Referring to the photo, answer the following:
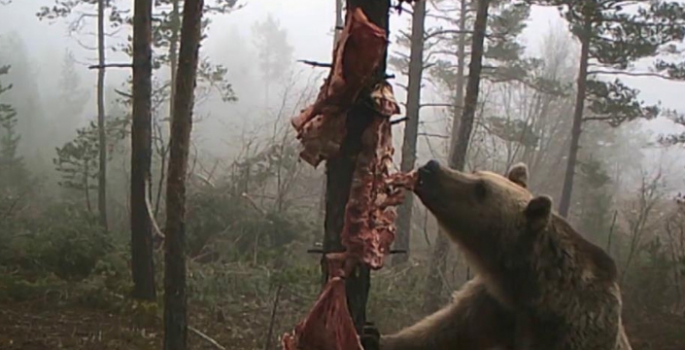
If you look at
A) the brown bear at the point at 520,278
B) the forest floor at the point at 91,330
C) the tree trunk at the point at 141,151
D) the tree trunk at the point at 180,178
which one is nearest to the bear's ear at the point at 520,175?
the brown bear at the point at 520,278

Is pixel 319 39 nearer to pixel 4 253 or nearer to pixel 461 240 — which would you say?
pixel 4 253

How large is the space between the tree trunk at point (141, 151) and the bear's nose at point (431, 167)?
7033 mm

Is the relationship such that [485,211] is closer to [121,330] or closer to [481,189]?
[481,189]

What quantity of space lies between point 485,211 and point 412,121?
1252 cm

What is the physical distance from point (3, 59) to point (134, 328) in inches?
1272

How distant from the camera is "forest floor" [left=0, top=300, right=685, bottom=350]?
26.0 feet

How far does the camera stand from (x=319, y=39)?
4178cm

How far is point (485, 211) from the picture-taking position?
342 centimetres

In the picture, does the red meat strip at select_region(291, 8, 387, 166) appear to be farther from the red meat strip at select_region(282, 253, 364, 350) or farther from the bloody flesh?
the red meat strip at select_region(282, 253, 364, 350)

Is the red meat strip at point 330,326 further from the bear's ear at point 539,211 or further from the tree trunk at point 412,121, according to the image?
the tree trunk at point 412,121

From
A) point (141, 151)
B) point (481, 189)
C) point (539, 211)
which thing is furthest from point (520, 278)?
point (141, 151)

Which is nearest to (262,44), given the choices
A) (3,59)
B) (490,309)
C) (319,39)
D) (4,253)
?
(319,39)

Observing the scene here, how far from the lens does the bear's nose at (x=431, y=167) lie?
9.90ft

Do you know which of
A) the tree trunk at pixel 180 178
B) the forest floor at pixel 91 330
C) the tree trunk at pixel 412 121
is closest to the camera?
the tree trunk at pixel 180 178
